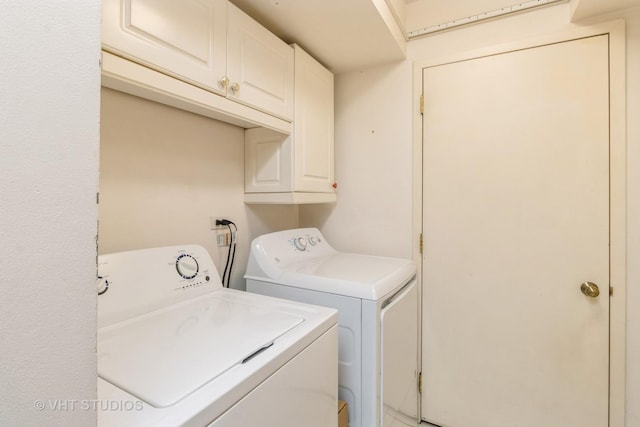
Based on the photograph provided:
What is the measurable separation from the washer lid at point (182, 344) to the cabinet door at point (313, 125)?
30.9 inches

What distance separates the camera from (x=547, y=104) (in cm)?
154

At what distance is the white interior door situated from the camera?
1.47 meters

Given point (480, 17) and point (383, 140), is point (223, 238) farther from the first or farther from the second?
point (480, 17)

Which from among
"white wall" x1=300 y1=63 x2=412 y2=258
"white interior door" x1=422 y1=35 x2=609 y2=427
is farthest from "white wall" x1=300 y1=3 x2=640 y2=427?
"white interior door" x1=422 y1=35 x2=609 y2=427

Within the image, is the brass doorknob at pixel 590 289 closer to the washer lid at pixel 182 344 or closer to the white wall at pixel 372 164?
the white wall at pixel 372 164

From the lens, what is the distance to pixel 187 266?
4.15 ft

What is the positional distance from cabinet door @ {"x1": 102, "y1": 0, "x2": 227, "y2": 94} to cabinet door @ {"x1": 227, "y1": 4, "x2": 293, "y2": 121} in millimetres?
52

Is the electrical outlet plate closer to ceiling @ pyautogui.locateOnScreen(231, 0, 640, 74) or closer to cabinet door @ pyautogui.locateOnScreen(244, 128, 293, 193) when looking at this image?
cabinet door @ pyautogui.locateOnScreen(244, 128, 293, 193)

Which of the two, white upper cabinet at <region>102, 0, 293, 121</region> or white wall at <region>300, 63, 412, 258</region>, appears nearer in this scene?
white upper cabinet at <region>102, 0, 293, 121</region>

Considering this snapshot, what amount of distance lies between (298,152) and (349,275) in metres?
0.70

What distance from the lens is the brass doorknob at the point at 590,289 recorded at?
4.77 feet

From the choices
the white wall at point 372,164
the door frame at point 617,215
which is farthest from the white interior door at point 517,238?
the white wall at point 372,164

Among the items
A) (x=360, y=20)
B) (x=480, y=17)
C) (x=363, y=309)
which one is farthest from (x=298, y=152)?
(x=480, y=17)

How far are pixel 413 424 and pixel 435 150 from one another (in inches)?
62.6
